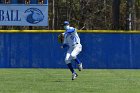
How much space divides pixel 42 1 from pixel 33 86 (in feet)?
45.9

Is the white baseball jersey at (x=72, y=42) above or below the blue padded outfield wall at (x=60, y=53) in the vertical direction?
above

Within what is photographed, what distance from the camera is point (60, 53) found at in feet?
82.2

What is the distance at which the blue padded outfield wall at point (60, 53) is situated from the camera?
2505 centimetres

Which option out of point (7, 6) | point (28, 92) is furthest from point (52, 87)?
point (7, 6)

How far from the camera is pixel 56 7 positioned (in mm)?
51875

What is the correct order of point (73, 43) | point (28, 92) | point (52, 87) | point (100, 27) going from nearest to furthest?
point (28, 92) → point (52, 87) → point (73, 43) → point (100, 27)

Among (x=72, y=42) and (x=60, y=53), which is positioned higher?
(x=72, y=42)

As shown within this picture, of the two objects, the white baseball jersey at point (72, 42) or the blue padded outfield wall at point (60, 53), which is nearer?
Answer: the white baseball jersey at point (72, 42)

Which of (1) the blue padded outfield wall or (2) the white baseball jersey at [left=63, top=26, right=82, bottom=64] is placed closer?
(2) the white baseball jersey at [left=63, top=26, right=82, bottom=64]

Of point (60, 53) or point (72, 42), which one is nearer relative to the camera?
point (72, 42)

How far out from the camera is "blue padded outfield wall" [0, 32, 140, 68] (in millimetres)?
25047

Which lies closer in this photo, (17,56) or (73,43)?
(73,43)

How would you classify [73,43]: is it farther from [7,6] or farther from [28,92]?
[7,6]

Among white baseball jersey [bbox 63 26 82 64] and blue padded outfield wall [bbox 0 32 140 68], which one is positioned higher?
white baseball jersey [bbox 63 26 82 64]
